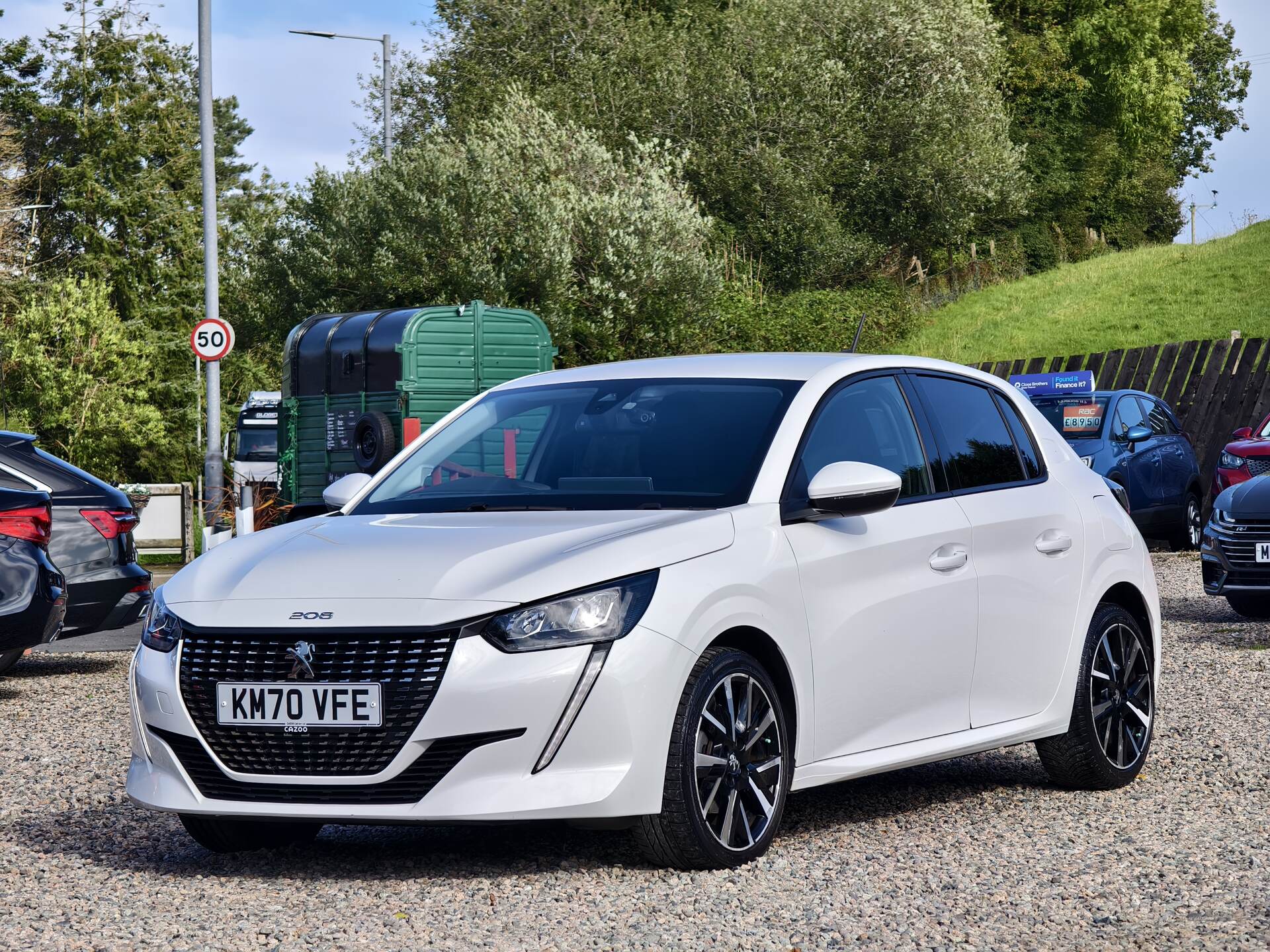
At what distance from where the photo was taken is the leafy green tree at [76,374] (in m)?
44.6

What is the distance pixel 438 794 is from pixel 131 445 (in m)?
46.2

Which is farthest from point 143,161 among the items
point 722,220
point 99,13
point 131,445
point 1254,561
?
point 1254,561

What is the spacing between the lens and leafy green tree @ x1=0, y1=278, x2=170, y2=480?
4462 cm

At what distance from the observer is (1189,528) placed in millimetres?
20750

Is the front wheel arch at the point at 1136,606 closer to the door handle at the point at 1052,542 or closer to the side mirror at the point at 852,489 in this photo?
the door handle at the point at 1052,542

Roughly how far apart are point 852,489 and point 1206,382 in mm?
19801

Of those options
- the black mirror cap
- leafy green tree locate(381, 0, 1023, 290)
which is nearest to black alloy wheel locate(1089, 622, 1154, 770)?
the black mirror cap

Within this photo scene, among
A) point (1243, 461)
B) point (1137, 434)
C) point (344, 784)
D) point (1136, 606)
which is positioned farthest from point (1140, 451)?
point (344, 784)

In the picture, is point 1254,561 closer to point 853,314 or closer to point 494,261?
point 494,261

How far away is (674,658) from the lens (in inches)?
193

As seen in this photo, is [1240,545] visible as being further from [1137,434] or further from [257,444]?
[257,444]

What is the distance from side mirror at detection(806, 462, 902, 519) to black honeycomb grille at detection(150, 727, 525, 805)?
1306 millimetres

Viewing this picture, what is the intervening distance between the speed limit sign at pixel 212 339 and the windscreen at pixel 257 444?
12.3 meters

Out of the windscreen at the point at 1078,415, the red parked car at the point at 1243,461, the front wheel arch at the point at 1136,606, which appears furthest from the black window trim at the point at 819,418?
the windscreen at the point at 1078,415
